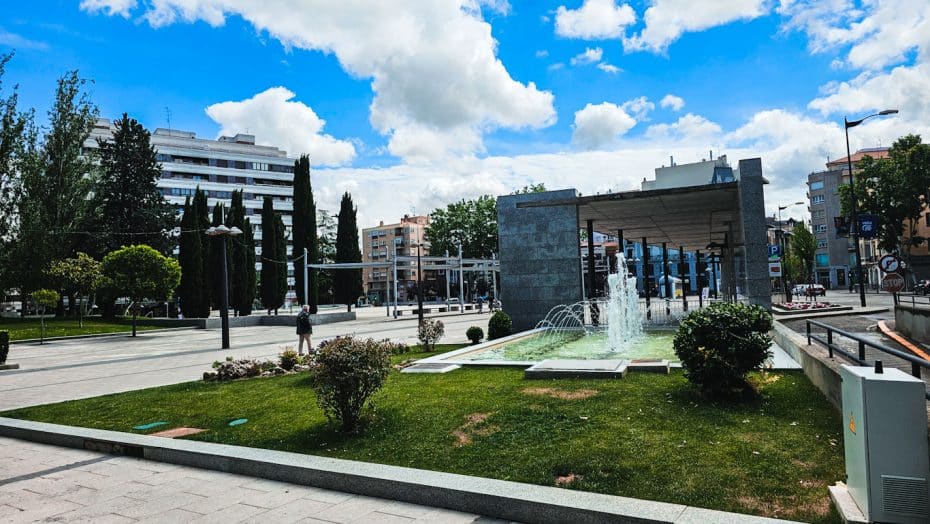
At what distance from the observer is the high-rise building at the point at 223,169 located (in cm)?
7412

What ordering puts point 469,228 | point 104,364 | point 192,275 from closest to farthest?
point 104,364 < point 192,275 < point 469,228

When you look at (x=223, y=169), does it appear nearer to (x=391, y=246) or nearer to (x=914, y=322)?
(x=391, y=246)

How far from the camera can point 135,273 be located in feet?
94.7

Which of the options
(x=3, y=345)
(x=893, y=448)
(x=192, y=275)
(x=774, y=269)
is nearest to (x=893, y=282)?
(x=774, y=269)

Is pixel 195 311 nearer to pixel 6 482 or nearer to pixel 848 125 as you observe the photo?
pixel 6 482

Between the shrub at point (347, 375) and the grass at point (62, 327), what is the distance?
91.9ft

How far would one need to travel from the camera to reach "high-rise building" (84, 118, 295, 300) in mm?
74125

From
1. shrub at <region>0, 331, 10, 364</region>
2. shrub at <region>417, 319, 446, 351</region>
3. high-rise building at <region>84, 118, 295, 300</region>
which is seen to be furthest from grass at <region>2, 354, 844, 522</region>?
high-rise building at <region>84, 118, 295, 300</region>

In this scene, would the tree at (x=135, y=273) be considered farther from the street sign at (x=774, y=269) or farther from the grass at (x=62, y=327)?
the street sign at (x=774, y=269)

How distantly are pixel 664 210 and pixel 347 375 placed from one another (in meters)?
16.5

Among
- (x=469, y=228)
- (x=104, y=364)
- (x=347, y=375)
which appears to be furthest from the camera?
(x=469, y=228)

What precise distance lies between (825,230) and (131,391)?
317ft

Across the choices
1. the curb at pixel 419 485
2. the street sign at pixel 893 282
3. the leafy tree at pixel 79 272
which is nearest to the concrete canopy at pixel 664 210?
the street sign at pixel 893 282

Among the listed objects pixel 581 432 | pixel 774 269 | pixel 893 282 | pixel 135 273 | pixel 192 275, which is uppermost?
pixel 192 275
